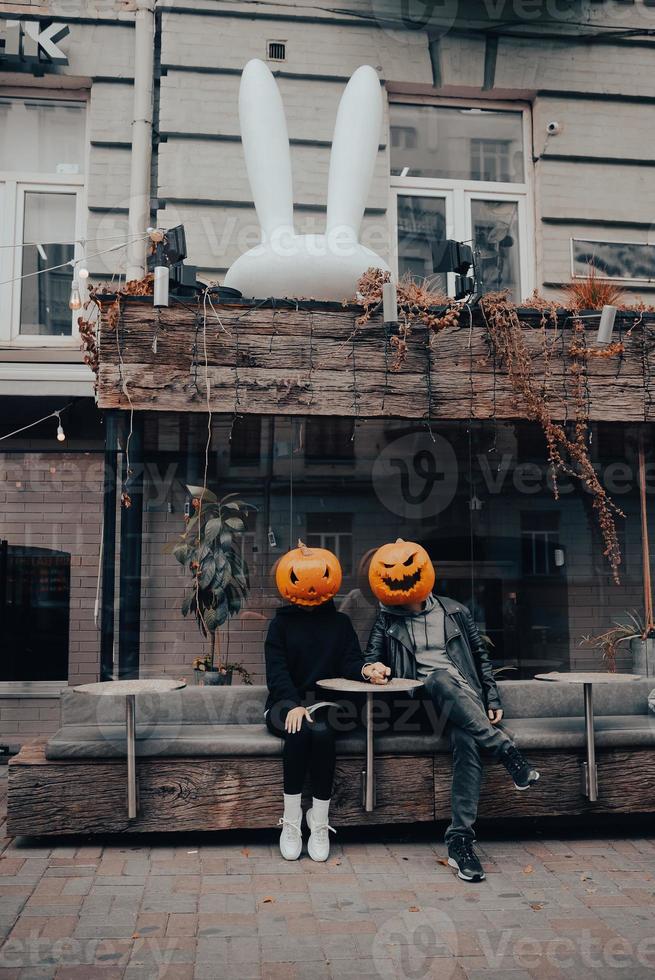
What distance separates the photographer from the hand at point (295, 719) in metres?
4.89

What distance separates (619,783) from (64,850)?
328 cm

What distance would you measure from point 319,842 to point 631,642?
3082mm

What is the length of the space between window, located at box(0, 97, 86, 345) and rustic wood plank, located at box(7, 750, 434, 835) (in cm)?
485

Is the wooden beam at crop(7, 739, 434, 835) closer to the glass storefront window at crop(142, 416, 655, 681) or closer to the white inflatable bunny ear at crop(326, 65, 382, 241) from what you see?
the glass storefront window at crop(142, 416, 655, 681)

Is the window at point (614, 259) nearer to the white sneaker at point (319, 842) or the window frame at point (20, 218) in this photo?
the window frame at point (20, 218)

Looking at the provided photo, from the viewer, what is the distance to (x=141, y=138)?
329 inches

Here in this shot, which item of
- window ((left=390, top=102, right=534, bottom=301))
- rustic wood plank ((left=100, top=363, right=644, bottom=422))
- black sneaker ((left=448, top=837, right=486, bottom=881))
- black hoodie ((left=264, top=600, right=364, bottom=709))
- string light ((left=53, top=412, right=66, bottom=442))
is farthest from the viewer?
window ((left=390, top=102, right=534, bottom=301))

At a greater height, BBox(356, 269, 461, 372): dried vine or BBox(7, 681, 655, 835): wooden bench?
BBox(356, 269, 461, 372): dried vine

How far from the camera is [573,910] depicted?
411 centimetres

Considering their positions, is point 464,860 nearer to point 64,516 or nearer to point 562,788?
point 562,788

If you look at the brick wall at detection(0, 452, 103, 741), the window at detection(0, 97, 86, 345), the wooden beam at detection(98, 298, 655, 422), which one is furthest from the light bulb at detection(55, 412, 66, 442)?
the wooden beam at detection(98, 298, 655, 422)

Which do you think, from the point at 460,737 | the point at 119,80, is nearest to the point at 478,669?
the point at 460,737

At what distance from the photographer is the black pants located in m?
4.91

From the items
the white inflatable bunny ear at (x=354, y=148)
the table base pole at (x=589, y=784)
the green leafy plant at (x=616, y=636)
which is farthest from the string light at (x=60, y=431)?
the table base pole at (x=589, y=784)
